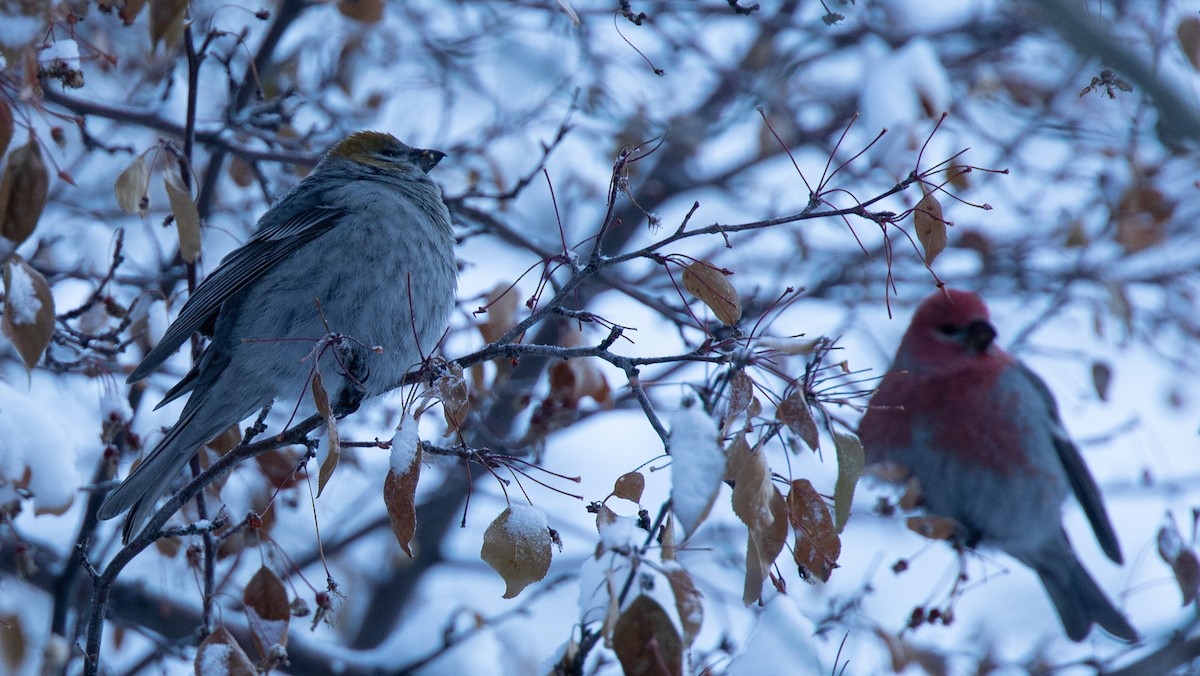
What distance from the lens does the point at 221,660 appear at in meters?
2.34

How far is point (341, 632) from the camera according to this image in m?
6.56

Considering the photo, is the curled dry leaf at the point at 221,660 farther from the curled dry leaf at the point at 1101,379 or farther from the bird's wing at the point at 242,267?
the curled dry leaf at the point at 1101,379

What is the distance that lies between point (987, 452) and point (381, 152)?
137 inches

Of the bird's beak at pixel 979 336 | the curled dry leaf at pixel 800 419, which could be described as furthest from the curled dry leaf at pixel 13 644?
the bird's beak at pixel 979 336

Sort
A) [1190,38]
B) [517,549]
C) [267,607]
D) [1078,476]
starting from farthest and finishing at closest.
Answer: [1078,476] < [1190,38] < [267,607] < [517,549]

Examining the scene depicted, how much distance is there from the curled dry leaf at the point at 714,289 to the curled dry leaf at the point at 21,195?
1396mm

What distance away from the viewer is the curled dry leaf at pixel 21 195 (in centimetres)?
215

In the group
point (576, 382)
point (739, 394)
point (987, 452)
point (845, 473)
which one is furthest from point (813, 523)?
point (987, 452)

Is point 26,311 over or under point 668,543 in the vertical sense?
over

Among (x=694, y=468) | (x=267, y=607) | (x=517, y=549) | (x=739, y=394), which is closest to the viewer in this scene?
(x=694, y=468)

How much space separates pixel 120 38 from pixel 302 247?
11.5ft

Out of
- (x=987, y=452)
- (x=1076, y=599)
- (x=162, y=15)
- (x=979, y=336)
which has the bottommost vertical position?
(x=1076, y=599)

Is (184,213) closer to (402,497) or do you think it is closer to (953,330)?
(402,497)

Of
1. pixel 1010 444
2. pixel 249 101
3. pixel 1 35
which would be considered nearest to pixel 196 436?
pixel 1 35
